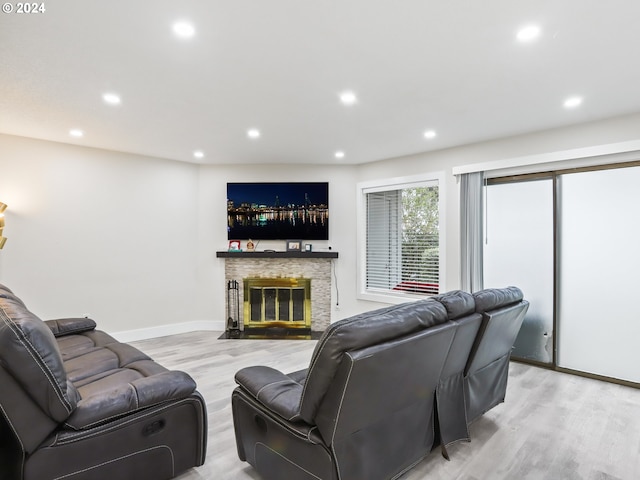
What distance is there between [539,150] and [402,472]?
366 centimetres

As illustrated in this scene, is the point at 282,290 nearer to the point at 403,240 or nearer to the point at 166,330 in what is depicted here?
the point at 166,330

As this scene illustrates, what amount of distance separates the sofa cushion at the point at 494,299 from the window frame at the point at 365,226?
→ 2.20 metres

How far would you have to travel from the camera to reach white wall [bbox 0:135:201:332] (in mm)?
4254

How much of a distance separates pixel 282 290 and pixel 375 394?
4.08m

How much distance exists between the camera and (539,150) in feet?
13.2

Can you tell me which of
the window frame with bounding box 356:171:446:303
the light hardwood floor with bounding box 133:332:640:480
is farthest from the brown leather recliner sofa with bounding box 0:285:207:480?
the window frame with bounding box 356:171:446:303

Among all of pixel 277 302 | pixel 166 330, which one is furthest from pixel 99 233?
pixel 277 302

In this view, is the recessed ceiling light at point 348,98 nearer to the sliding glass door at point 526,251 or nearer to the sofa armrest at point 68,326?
the sliding glass door at point 526,251

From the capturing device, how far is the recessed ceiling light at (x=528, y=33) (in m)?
2.07

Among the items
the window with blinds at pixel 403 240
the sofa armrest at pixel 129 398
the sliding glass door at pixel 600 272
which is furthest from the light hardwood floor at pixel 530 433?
the window with blinds at pixel 403 240

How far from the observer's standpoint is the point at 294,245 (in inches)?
225

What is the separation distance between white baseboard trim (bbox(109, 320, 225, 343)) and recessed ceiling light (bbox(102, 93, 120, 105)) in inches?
125

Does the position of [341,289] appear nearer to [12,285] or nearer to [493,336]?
[493,336]

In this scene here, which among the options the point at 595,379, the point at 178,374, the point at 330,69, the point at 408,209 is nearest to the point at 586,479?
the point at 595,379
